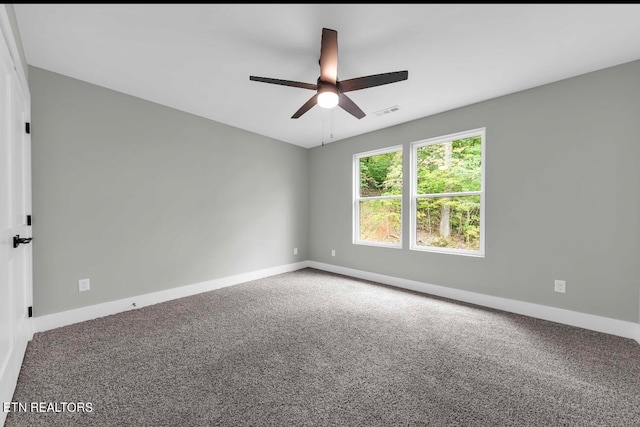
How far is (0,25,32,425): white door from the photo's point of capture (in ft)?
5.29

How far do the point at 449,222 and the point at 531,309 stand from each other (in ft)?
4.20

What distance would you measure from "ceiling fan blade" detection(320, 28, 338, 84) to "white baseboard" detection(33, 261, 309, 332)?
3076 mm

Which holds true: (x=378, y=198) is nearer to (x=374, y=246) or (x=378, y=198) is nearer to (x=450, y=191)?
(x=374, y=246)

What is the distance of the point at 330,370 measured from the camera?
2.00 metres

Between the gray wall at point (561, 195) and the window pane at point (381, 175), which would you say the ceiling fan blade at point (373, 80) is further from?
the window pane at point (381, 175)

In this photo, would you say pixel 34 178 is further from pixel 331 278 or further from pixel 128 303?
pixel 331 278

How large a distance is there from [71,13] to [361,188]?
3.83m

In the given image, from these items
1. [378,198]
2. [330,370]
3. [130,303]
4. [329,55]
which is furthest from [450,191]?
[130,303]

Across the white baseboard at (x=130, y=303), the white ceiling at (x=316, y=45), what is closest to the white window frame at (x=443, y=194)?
the white ceiling at (x=316, y=45)

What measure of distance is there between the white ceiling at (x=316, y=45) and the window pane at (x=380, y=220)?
1656mm

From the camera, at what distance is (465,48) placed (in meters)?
2.25

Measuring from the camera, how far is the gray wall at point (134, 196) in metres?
2.64

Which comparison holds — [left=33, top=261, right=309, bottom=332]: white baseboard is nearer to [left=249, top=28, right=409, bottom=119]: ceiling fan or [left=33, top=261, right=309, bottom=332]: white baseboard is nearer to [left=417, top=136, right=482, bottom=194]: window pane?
[left=249, top=28, right=409, bottom=119]: ceiling fan

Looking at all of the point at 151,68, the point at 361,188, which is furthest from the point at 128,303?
the point at 361,188
